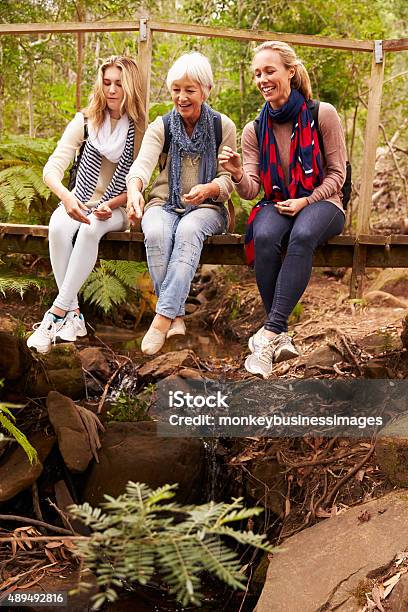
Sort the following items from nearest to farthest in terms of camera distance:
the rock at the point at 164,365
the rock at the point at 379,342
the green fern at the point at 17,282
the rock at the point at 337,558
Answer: the rock at the point at 337,558 → the green fern at the point at 17,282 → the rock at the point at 379,342 → the rock at the point at 164,365

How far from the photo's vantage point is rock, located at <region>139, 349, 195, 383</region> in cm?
655

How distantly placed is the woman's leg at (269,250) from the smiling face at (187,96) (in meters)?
0.75

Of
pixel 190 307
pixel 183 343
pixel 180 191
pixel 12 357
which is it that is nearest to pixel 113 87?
pixel 180 191

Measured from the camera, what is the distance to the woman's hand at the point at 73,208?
4254 mm

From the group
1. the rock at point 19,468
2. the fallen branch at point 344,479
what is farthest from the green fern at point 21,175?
the fallen branch at point 344,479

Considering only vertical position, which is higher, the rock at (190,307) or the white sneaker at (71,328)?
the white sneaker at (71,328)

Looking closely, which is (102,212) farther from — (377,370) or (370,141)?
(377,370)

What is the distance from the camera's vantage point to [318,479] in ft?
15.6

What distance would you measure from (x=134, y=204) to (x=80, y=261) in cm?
47

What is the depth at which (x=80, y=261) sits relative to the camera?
425cm

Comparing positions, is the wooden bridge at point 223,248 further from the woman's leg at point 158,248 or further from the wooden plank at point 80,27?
the wooden plank at point 80,27

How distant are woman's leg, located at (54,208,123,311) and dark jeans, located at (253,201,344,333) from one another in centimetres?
93

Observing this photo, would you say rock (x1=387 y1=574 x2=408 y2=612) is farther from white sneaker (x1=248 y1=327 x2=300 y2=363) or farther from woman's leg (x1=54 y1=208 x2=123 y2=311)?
woman's leg (x1=54 y1=208 x2=123 y2=311)

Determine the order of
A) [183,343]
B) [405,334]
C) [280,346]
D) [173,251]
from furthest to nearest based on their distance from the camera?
[183,343]
[405,334]
[173,251]
[280,346]
